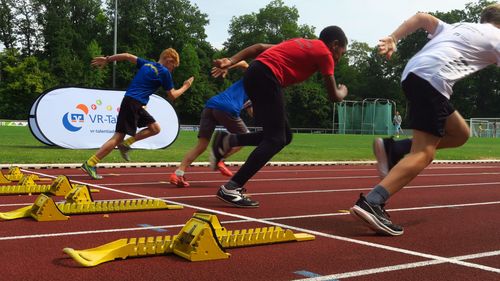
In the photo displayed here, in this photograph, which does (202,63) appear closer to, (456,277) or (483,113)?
(483,113)

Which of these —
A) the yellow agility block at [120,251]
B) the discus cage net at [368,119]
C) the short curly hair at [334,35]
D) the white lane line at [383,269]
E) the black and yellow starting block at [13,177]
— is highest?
the short curly hair at [334,35]

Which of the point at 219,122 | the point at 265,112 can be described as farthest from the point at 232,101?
the point at 265,112

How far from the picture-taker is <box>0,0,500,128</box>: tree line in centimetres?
6247

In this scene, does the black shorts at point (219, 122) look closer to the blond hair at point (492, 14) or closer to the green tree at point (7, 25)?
the blond hair at point (492, 14)

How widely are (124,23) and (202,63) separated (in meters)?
11.6

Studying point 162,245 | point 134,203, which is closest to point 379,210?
point 162,245

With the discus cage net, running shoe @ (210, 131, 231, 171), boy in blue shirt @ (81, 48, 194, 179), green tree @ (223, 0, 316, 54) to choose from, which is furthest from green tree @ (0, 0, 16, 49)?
running shoe @ (210, 131, 231, 171)

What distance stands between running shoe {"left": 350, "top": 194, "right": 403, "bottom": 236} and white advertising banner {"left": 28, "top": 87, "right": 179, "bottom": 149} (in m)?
11.8

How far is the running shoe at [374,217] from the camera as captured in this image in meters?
4.16

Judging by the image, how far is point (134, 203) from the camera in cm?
514

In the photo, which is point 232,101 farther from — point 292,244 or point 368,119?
point 368,119

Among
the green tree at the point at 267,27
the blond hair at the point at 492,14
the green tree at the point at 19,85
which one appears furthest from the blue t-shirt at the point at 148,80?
the green tree at the point at 267,27

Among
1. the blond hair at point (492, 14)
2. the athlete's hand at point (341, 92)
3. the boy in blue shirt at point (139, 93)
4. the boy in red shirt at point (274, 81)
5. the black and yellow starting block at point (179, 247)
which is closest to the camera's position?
the black and yellow starting block at point (179, 247)

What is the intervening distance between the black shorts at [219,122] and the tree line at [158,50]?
56.7 m
